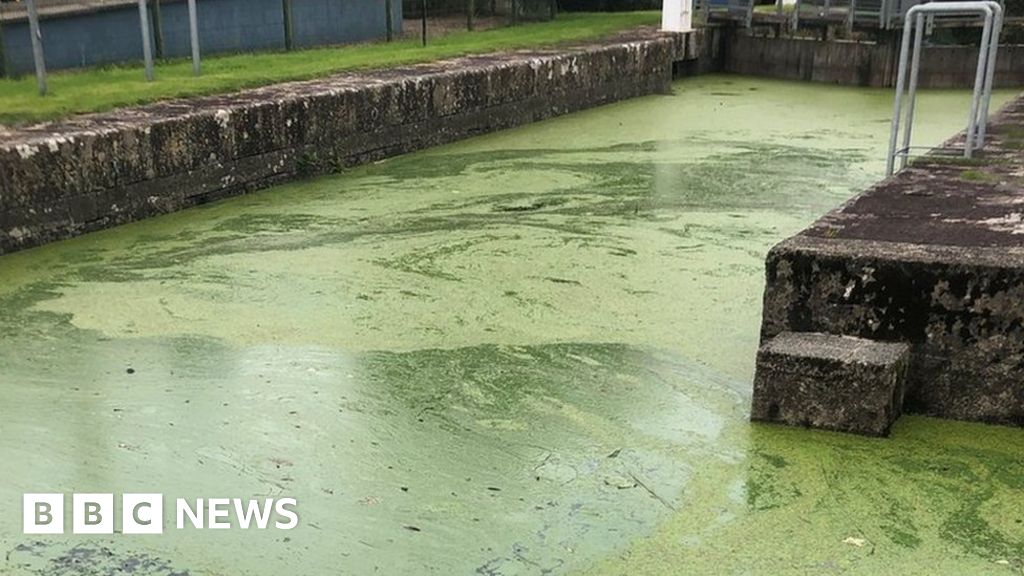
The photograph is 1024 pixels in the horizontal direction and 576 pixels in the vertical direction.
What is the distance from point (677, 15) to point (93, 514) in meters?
8.69

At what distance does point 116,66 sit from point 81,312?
4011mm

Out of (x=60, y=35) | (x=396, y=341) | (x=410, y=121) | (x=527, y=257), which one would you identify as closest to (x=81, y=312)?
(x=396, y=341)

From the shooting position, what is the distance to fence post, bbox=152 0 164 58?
7.79 meters

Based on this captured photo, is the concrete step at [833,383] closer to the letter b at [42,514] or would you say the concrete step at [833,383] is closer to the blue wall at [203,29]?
the letter b at [42,514]

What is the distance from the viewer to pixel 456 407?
3.26 meters

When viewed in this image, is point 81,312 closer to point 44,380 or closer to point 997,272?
point 44,380

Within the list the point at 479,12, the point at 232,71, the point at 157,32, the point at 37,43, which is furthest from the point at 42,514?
A: the point at 479,12

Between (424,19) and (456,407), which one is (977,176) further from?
(424,19)

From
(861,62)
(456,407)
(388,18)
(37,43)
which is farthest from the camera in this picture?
(861,62)

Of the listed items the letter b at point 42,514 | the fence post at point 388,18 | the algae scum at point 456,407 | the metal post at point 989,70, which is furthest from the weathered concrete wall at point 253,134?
the metal post at point 989,70

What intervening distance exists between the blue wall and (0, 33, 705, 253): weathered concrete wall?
1.66m

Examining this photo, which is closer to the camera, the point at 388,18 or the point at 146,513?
the point at 146,513

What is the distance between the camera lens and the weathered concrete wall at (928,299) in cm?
297

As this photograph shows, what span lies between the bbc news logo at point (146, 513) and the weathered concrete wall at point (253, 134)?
2.40 metres
